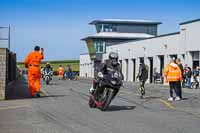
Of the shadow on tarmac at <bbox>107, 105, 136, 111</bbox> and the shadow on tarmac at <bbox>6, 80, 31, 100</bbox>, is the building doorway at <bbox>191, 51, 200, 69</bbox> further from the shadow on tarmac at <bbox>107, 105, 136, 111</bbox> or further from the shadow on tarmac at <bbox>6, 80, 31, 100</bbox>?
the shadow on tarmac at <bbox>107, 105, 136, 111</bbox>

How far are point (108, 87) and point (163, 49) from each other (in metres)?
40.2

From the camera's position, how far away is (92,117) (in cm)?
1341

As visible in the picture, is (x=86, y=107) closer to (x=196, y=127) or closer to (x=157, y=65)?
(x=196, y=127)

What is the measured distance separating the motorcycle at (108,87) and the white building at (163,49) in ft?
73.0

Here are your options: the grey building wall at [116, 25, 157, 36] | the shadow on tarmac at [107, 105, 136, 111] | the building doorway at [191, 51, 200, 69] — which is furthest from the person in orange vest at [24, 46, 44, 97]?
the grey building wall at [116, 25, 157, 36]

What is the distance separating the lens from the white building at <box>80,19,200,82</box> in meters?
46.9

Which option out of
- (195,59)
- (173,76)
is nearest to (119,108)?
(173,76)

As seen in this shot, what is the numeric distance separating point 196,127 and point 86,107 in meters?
4.96

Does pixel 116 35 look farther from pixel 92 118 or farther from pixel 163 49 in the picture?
pixel 92 118

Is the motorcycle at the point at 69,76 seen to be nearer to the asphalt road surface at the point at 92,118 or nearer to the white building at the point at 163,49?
the white building at the point at 163,49

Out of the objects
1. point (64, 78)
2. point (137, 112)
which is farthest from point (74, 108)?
point (64, 78)

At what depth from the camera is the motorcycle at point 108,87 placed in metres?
15.2

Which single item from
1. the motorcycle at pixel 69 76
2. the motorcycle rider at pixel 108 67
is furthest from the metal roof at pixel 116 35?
the motorcycle rider at pixel 108 67

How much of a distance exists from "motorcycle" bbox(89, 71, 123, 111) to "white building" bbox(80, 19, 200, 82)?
2224cm
